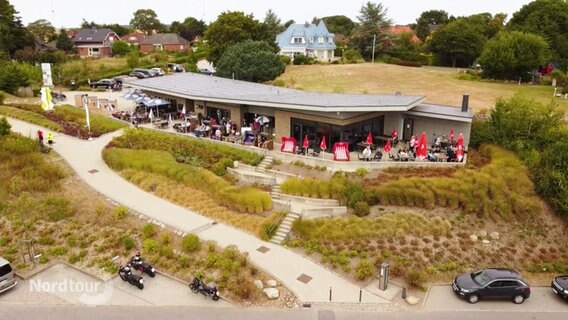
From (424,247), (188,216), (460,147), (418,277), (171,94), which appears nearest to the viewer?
(418,277)

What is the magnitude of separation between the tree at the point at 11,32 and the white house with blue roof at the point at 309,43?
40353mm

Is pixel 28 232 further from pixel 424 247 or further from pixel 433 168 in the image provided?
pixel 433 168

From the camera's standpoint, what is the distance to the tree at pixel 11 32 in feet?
212

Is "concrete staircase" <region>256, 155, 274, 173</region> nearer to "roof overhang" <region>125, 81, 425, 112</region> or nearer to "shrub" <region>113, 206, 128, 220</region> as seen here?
"roof overhang" <region>125, 81, 425, 112</region>

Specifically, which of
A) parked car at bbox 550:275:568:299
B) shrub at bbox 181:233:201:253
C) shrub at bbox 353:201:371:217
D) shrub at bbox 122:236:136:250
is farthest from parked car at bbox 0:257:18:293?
parked car at bbox 550:275:568:299

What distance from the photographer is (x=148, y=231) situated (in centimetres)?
1931

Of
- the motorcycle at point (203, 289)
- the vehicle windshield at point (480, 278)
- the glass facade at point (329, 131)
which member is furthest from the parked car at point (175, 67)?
the vehicle windshield at point (480, 278)

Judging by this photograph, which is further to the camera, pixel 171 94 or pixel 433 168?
pixel 171 94

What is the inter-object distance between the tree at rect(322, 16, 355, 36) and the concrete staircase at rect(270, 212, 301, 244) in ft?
351

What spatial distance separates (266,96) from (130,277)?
16.8m

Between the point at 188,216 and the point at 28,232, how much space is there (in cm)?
686

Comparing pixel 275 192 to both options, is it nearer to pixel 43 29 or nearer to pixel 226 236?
pixel 226 236

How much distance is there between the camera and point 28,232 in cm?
1988

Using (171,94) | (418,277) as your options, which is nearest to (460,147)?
(418,277)
